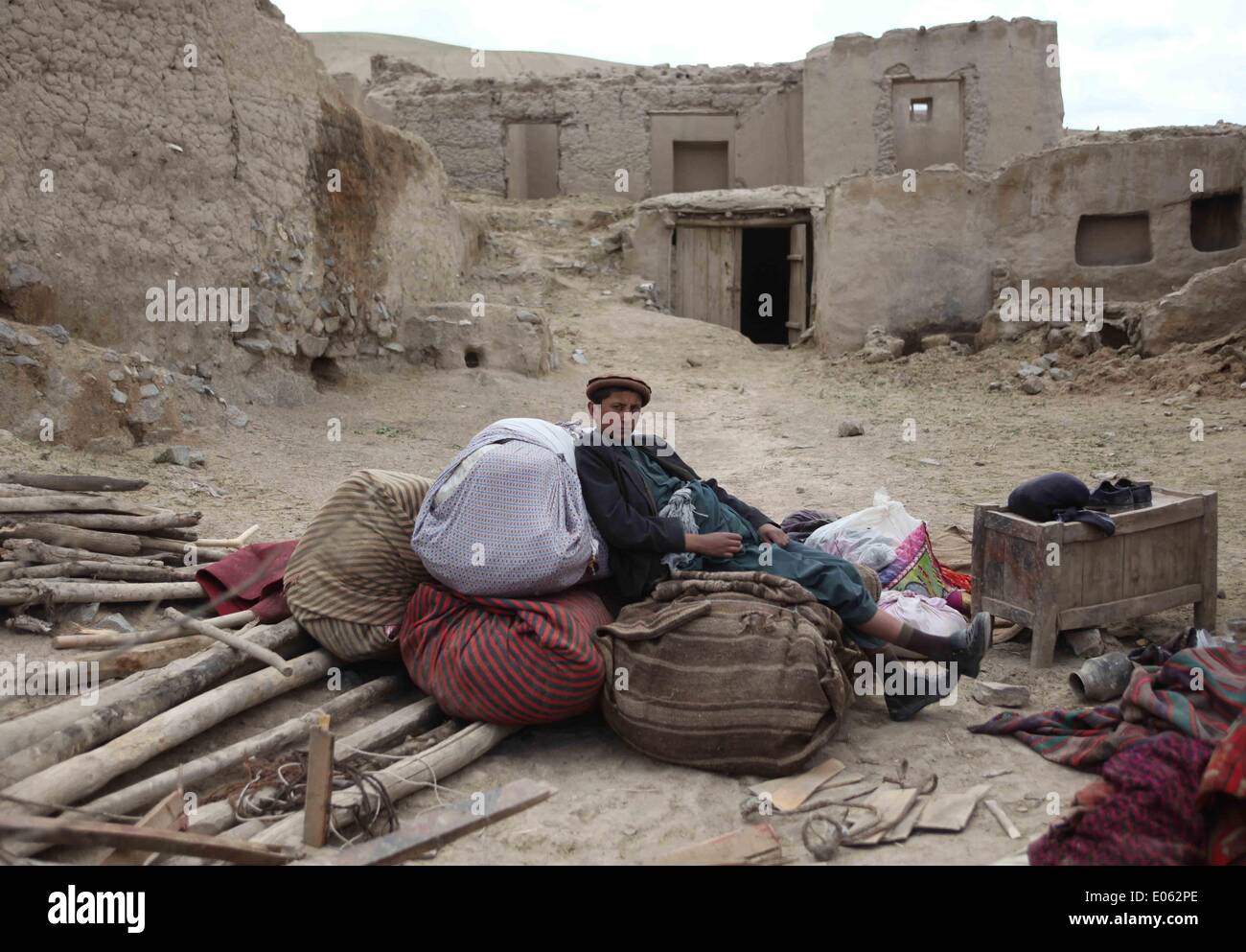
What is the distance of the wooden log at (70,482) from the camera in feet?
14.6

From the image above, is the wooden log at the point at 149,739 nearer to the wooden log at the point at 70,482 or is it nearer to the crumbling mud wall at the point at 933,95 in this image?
the wooden log at the point at 70,482

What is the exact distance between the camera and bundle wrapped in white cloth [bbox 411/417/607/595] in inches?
128

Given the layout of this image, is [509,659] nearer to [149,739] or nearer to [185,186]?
[149,739]

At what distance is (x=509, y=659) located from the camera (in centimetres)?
318

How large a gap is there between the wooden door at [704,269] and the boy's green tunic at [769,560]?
10500 mm

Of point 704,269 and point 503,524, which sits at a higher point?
point 704,269

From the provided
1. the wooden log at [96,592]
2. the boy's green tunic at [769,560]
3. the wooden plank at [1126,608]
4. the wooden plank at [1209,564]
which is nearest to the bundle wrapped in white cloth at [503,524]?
the boy's green tunic at [769,560]

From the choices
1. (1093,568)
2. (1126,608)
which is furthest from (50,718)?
(1126,608)

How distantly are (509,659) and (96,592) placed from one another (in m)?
1.65

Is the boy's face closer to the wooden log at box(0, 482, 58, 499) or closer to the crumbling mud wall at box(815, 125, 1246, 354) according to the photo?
the wooden log at box(0, 482, 58, 499)

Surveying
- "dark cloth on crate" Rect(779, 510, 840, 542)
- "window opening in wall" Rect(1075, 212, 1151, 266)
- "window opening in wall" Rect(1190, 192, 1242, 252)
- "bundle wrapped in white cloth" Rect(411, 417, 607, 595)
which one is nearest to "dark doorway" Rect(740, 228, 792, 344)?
"window opening in wall" Rect(1075, 212, 1151, 266)

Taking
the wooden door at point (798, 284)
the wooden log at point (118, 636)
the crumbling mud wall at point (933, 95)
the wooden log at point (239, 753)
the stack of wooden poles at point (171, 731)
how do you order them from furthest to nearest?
1. the crumbling mud wall at point (933, 95)
2. the wooden door at point (798, 284)
3. the wooden log at point (118, 636)
4. the wooden log at point (239, 753)
5. the stack of wooden poles at point (171, 731)

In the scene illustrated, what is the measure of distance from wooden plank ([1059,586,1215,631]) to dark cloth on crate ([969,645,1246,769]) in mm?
537

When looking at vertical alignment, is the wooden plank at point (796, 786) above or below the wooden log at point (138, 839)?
below
